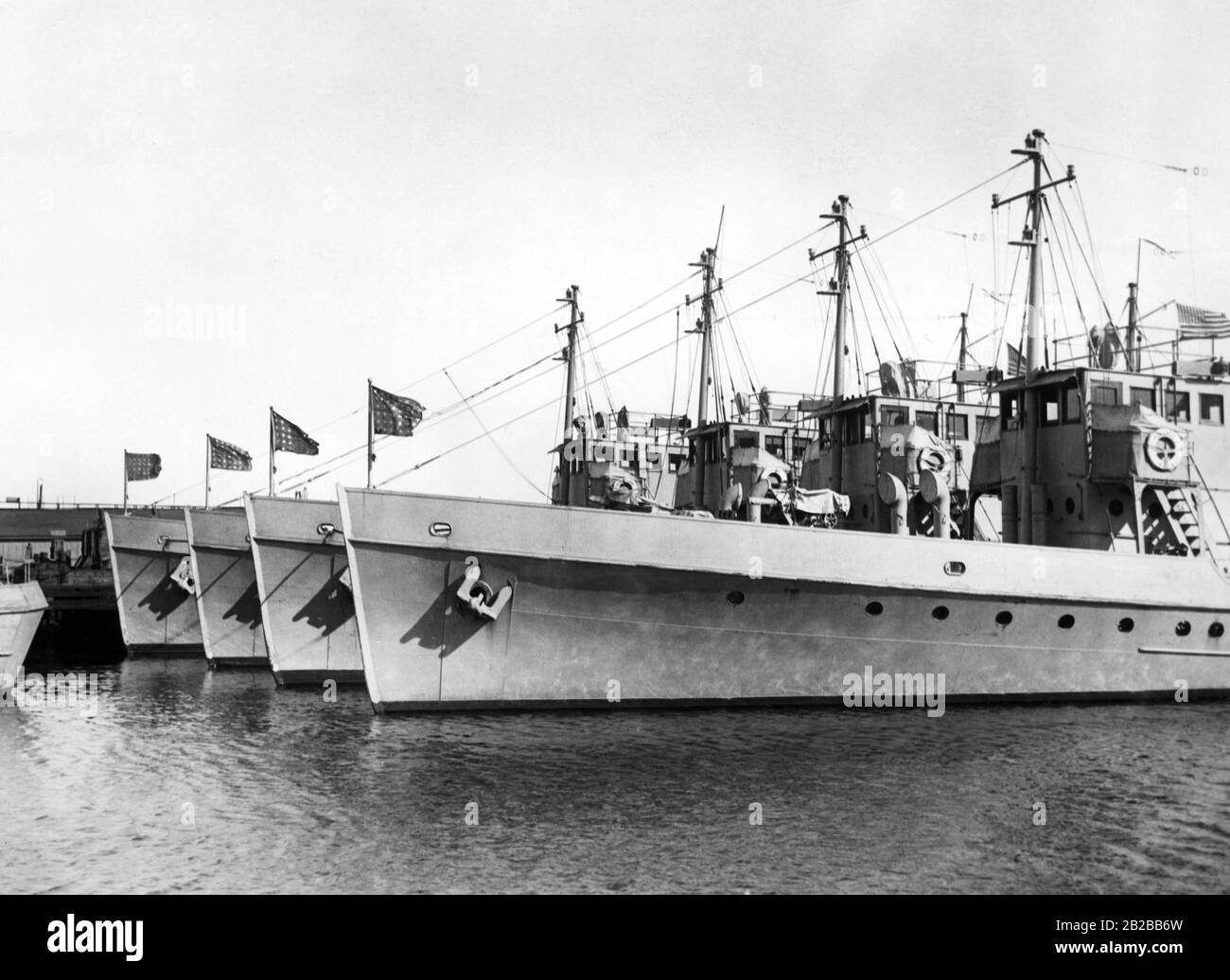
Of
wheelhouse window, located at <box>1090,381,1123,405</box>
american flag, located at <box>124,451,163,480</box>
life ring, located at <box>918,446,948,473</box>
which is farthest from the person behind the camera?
american flag, located at <box>124,451,163,480</box>

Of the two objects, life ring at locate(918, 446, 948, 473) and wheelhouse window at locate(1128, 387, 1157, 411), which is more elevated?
wheelhouse window at locate(1128, 387, 1157, 411)

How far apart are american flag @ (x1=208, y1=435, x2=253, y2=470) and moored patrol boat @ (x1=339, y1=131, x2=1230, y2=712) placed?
14.8 meters

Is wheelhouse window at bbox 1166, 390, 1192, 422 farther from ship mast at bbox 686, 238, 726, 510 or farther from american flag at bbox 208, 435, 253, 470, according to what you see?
american flag at bbox 208, 435, 253, 470

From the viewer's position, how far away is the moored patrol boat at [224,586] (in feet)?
84.0

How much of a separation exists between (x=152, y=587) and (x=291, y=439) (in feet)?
31.3

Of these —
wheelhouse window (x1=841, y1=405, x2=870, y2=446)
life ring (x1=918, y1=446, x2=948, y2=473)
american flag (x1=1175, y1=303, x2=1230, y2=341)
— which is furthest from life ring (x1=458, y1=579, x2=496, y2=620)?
american flag (x1=1175, y1=303, x2=1230, y2=341)

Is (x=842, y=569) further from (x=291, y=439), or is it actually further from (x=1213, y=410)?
(x=291, y=439)

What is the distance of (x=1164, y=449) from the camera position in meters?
17.9

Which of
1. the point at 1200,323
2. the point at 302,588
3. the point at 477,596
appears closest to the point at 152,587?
the point at 302,588

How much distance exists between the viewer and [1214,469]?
19938 millimetres

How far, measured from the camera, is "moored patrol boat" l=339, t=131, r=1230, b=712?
1562 cm

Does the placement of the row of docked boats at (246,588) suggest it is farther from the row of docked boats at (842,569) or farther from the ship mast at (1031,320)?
the ship mast at (1031,320)

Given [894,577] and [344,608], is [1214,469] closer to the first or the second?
[894,577]
